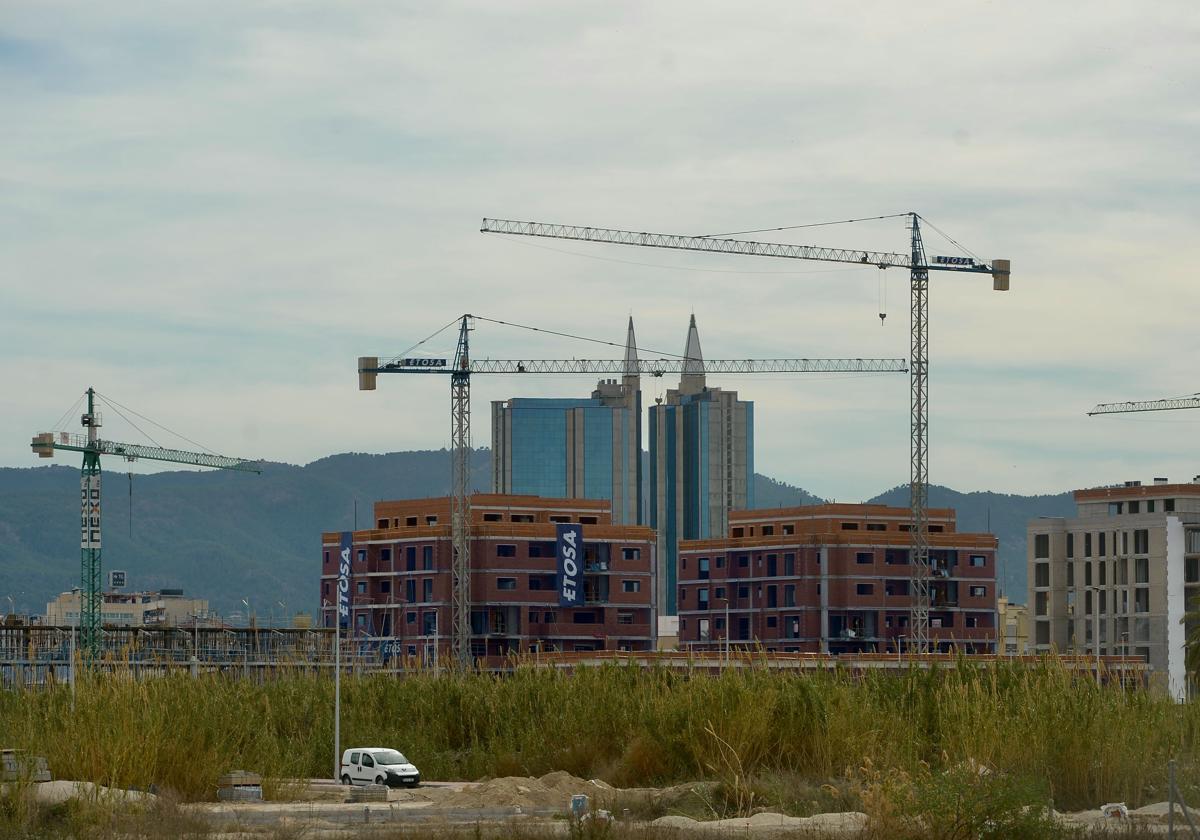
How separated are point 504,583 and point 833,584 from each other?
98.2 ft

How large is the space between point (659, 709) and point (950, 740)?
7560 millimetres

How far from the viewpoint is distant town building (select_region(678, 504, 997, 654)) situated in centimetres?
16625

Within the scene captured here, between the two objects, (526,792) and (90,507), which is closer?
(526,792)

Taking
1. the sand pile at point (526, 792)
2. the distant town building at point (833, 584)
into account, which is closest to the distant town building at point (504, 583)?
the distant town building at point (833, 584)

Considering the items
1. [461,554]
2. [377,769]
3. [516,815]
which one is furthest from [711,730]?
[461,554]

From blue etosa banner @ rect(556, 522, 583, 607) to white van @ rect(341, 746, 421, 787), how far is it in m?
106

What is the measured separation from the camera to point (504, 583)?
157 m

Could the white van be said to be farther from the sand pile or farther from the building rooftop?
the building rooftop

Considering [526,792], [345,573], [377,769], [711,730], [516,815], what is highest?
[345,573]

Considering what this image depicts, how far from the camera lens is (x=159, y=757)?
40.2 metres

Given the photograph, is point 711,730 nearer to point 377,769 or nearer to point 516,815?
point 516,815

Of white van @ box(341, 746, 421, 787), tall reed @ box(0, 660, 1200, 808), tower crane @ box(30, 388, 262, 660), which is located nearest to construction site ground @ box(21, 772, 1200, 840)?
tall reed @ box(0, 660, 1200, 808)

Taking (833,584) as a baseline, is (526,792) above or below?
below

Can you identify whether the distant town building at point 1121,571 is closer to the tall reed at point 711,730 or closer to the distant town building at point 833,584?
the distant town building at point 833,584
